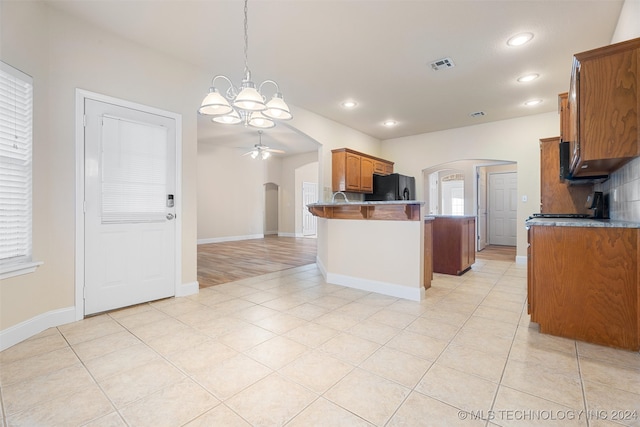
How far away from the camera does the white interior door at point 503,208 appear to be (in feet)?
26.7

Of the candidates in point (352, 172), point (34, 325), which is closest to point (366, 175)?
point (352, 172)

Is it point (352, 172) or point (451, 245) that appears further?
point (352, 172)

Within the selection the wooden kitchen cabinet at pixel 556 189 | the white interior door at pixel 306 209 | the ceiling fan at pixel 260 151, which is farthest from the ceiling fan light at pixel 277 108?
the white interior door at pixel 306 209

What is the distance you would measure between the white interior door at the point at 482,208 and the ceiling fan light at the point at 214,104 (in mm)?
6867

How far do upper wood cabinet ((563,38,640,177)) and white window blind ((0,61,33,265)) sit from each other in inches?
165

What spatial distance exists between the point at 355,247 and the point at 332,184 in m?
2.20

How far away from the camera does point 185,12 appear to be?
2557mm

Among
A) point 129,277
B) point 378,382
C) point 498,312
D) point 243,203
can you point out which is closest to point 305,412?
point 378,382

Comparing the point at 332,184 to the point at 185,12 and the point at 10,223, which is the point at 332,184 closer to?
the point at 185,12

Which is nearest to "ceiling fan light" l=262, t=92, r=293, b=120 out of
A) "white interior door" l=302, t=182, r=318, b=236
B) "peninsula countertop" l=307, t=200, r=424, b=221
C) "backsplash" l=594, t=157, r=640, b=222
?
"peninsula countertop" l=307, t=200, r=424, b=221

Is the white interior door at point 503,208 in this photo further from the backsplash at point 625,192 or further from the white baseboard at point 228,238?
the white baseboard at point 228,238

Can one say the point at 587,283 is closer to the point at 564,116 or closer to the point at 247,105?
the point at 564,116

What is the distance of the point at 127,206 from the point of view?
295 cm

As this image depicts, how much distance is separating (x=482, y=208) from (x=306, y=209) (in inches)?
217
